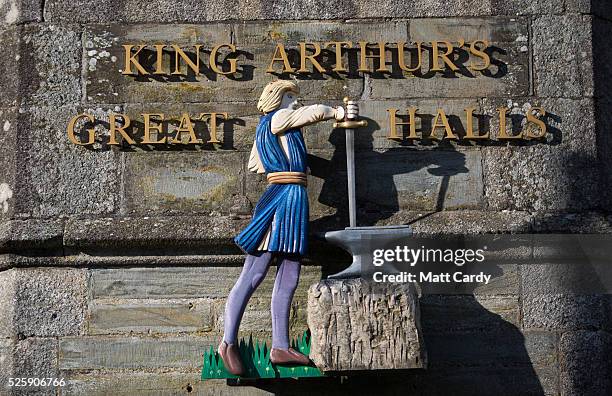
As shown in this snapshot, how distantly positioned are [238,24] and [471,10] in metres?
1.38

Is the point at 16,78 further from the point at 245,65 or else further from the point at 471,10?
the point at 471,10

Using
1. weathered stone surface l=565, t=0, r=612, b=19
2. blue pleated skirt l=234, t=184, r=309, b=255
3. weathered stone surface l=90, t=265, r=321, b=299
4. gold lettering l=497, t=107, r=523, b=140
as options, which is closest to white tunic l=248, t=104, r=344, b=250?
blue pleated skirt l=234, t=184, r=309, b=255

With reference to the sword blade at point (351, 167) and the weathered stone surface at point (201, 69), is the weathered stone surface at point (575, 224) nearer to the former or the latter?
the sword blade at point (351, 167)

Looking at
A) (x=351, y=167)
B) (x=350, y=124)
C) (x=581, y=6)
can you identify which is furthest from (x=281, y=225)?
(x=581, y=6)

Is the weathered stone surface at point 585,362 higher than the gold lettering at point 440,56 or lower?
lower

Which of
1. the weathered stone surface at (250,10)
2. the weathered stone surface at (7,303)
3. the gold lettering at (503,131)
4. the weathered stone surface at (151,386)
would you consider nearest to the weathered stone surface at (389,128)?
the gold lettering at (503,131)

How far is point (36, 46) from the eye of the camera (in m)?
8.00

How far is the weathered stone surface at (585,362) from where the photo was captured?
7410 millimetres

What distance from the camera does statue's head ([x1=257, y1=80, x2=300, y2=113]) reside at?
7.56m

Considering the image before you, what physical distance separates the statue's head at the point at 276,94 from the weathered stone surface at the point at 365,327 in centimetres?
113

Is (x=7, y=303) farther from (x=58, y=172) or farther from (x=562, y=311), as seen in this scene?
(x=562, y=311)

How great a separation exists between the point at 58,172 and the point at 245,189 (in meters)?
1.08

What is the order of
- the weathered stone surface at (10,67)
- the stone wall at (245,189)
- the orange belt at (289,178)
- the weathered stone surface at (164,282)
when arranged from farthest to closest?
the weathered stone surface at (10,67) < the weathered stone surface at (164,282) < the stone wall at (245,189) < the orange belt at (289,178)

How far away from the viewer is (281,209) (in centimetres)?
732
